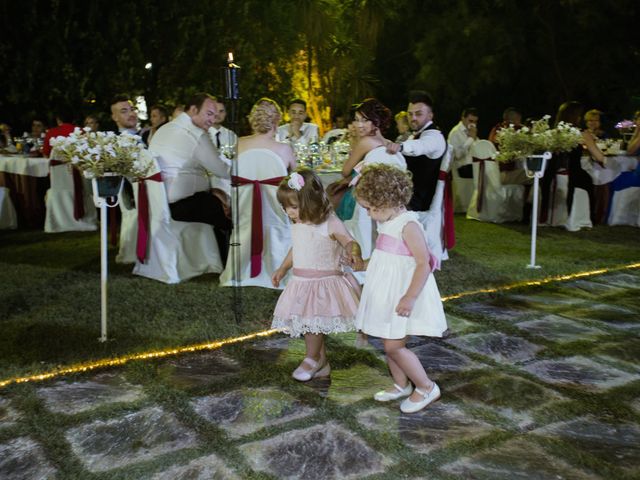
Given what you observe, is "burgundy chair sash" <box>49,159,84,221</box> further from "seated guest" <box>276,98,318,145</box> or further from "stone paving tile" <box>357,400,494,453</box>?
"stone paving tile" <box>357,400,494,453</box>

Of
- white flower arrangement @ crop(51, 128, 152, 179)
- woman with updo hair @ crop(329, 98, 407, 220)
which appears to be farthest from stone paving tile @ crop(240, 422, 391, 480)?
woman with updo hair @ crop(329, 98, 407, 220)

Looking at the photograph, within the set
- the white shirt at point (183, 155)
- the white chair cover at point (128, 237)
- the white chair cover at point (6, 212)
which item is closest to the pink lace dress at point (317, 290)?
the white shirt at point (183, 155)

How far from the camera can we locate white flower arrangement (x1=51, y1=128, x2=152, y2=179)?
14.3 feet

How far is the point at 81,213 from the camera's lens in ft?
29.4

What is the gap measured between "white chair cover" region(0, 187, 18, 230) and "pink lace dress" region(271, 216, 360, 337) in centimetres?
693

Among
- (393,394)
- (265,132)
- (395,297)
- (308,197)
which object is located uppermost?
(265,132)

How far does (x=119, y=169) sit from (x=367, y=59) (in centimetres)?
1394

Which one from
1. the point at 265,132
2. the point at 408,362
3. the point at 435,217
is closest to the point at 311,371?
the point at 408,362

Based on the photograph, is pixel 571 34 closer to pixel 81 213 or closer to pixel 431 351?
pixel 81 213

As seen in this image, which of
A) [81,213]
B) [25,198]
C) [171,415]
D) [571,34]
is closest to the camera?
[171,415]

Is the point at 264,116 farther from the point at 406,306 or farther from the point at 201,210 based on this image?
the point at 406,306

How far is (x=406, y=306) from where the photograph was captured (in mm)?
3213

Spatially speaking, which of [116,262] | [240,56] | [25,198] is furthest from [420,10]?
[116,262]

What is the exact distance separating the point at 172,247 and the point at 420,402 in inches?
136
